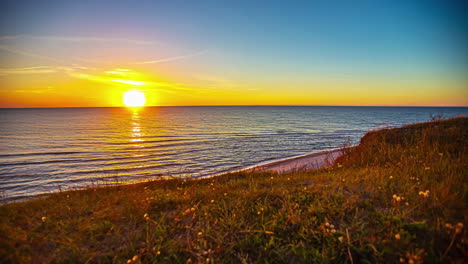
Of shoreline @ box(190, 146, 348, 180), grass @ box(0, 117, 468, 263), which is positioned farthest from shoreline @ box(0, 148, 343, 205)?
grass @ box(0, 117, 468, 263)

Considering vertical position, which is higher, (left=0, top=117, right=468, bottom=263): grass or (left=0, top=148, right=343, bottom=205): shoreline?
(left=0, top=117, right=468, bottom=263): grass

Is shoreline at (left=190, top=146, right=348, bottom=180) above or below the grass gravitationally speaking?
below

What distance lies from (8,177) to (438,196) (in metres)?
23.8

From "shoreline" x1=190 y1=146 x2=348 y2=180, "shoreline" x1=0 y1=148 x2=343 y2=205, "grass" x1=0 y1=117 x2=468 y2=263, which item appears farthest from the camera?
"shoreline" x1=190 y1=146 x2=348 y2=180

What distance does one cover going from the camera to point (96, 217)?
445 cm

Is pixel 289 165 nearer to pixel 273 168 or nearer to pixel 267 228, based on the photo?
pixel 273 168

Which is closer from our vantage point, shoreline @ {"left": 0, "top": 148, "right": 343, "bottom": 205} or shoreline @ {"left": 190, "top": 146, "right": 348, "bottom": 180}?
shoreline @ {"left": 0, "top": 148, "right": 343, "bottom": 205}

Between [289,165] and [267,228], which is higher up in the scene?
[267,228]

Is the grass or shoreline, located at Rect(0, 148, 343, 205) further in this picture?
shoreline, located at Rect(0, 148, 343, 205)

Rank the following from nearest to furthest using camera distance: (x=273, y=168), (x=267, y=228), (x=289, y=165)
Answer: (x=267, y=228) < (x=273, y=168) < (x=289, y=165)

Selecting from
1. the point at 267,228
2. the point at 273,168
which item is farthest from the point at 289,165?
the point at 267,228

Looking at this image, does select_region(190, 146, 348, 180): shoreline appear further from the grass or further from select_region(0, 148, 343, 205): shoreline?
the grass

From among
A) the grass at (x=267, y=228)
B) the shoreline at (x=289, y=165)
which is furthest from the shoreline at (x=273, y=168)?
the grass at (x=267, y=228)

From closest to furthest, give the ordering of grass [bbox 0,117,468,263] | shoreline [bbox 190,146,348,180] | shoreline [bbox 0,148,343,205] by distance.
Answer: grass [bbox 0,117,468,263] → shoreline [bbox 0,148,343,205] → shoreline [bbox 190,146,348,180]
